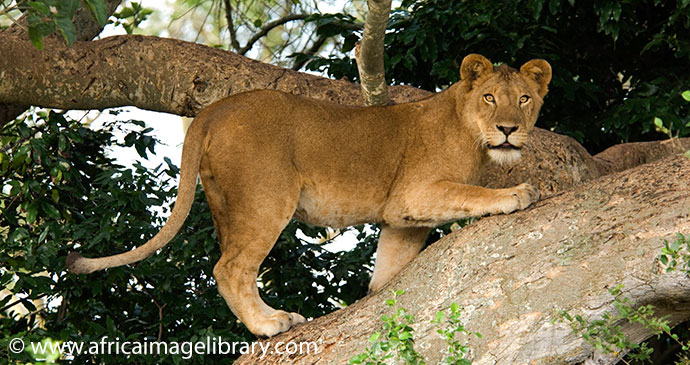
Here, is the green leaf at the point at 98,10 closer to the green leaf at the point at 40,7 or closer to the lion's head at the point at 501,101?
the green leaf at the point at 40,7

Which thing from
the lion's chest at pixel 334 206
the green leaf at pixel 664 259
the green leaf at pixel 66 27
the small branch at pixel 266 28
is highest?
the small branch at pixel 266 28

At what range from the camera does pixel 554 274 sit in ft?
11.3

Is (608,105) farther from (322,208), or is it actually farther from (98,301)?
(98,301)

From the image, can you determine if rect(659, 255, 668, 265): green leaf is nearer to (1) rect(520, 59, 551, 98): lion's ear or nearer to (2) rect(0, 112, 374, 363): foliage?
(1) rect(520, 59, 551, 98): lion's ear

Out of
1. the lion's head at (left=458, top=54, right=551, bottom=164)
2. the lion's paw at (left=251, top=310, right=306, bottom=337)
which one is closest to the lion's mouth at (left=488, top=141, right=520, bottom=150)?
the lion's head at (left=458, top=54, right=551, bottom=164)

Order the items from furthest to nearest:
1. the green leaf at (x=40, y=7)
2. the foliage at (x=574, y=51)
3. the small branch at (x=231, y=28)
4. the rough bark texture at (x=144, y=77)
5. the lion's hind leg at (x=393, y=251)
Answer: the small branch at (x=231, y=28) < the foliage at (x=574, y=51) < the rough bark texture at (x=144, y=77) < the lion's hind leg at (x=393, y=251) < the green leaf at (x=40, y=7)

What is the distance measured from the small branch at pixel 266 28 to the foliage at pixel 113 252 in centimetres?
269

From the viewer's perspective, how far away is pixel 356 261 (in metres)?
5.86

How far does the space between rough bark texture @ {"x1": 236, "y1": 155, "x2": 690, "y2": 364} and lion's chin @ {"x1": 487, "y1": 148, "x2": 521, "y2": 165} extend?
551mm

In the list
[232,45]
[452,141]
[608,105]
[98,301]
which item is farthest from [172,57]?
[608,105]

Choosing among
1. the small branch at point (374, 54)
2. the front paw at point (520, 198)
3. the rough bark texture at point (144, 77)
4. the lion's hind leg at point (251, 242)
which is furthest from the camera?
the rough bark texture at point (144, 77)

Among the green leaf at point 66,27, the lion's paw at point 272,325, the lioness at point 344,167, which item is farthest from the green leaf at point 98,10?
the lion's paw at point 272,325

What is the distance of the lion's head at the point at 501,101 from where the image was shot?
14.2ft

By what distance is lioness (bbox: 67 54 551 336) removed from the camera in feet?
13.4
